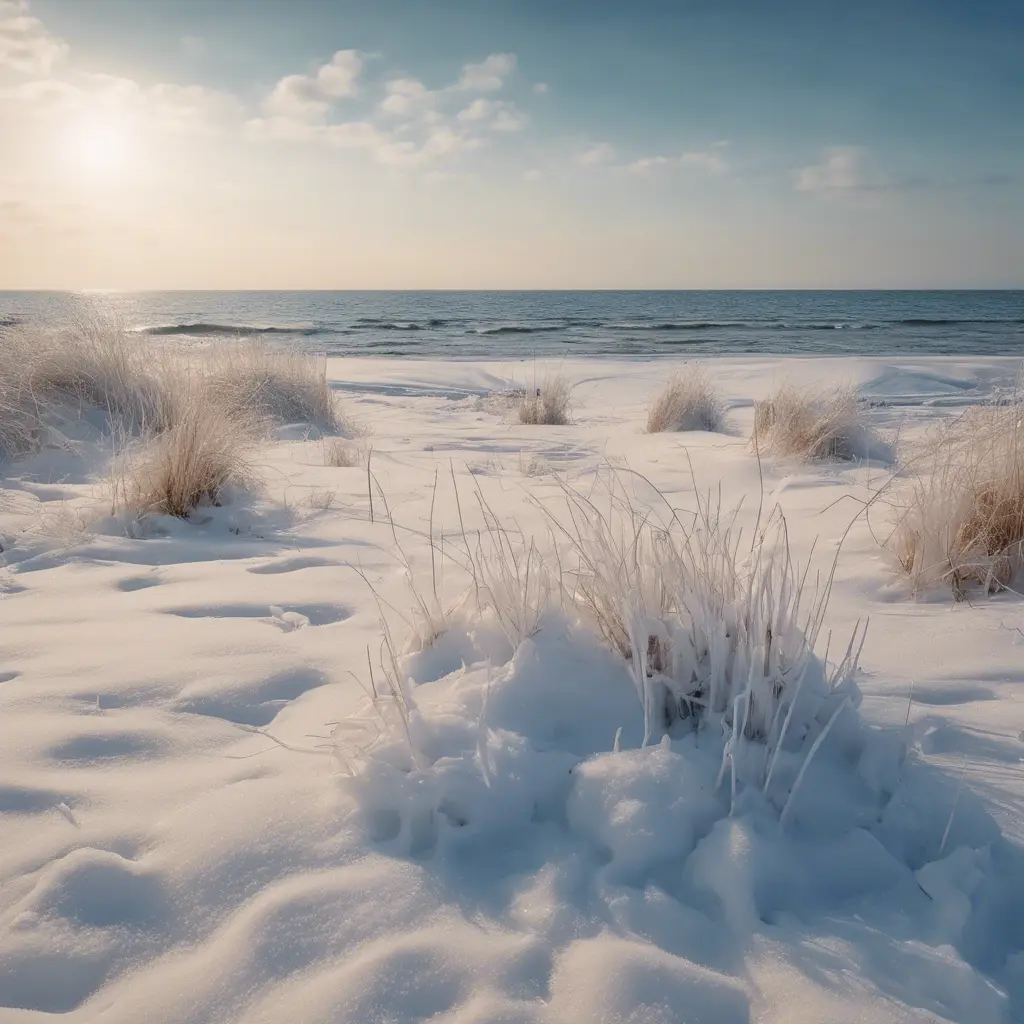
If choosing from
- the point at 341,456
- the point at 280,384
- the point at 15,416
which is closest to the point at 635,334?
the point at 280,384

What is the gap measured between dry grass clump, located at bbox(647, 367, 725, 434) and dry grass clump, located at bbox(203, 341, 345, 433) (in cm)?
335

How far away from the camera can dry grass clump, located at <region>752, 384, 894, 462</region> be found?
541 centimetres

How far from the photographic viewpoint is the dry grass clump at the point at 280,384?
714cm

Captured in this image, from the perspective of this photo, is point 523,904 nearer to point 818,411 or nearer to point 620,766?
point 620,766

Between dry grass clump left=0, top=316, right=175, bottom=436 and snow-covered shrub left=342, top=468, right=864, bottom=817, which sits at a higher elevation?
dry grass clump left=0, top=316, right=175, bottom=436

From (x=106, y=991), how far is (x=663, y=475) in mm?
4366

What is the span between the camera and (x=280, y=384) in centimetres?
745

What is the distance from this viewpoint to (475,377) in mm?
14188

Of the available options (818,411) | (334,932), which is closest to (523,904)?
(334,932)

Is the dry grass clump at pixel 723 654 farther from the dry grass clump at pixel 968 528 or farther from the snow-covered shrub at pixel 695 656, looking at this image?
the dry grass clump at pixel 968 528

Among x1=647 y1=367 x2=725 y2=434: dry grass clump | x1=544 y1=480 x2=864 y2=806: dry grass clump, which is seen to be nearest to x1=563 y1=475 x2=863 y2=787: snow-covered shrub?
x1=544 y1=480 x2=864 y2=806: dry grass clump

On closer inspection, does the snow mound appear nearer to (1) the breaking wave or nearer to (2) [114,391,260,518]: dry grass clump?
(2) [114,391,260,518]: dry grass clump

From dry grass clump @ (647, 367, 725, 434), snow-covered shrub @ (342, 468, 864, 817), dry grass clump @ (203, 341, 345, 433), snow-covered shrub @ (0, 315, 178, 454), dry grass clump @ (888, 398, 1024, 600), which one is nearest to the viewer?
snow-covered shrub @ (342, 468, 864, 817)

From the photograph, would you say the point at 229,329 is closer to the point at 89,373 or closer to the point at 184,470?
the point at 89,373
